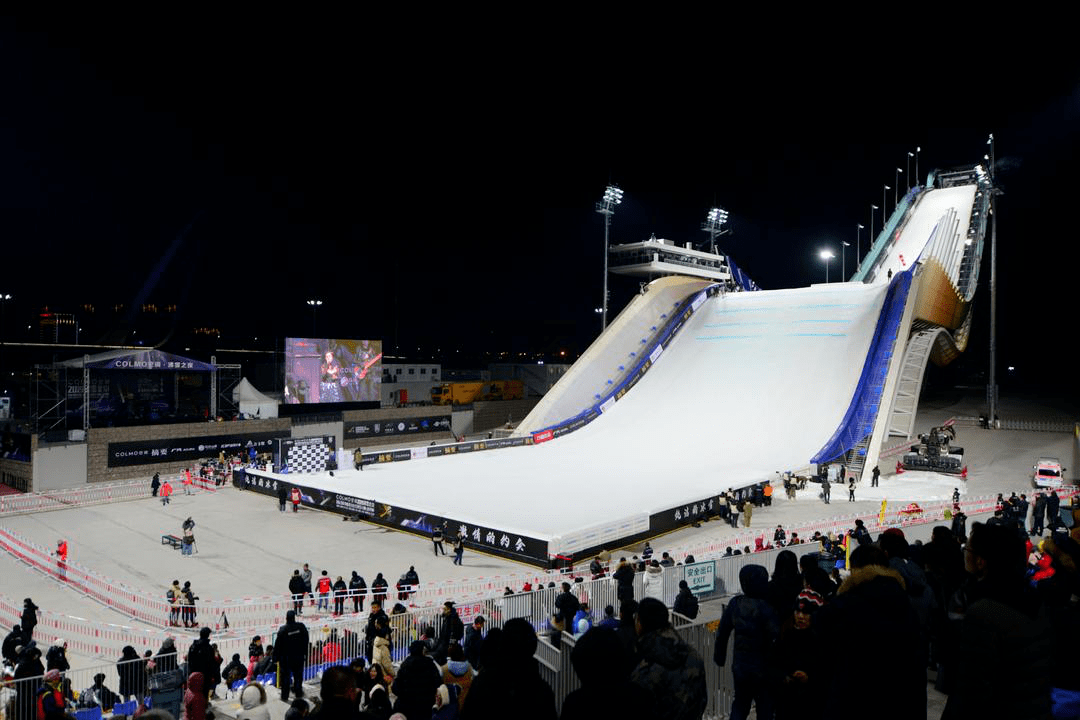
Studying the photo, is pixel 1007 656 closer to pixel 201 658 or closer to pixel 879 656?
pixel 879 656

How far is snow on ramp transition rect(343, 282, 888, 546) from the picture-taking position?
20438 millimetres

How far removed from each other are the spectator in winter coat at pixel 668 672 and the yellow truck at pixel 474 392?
38.8m

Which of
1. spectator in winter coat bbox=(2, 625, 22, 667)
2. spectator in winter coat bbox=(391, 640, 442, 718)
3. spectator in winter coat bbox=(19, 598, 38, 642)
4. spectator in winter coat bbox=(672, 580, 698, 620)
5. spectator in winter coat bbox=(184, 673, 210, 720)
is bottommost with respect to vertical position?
spectator in winter coat bbox=(19, 598, 38, 642)

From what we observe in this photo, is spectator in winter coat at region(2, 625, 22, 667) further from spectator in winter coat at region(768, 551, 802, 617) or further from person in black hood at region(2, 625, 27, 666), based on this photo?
spectator in winter coat at region(768, 551, 802, 617)

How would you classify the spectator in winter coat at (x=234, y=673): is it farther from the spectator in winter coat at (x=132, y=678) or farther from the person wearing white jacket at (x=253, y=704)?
the person wearing white jacket at (x=253, y=704)

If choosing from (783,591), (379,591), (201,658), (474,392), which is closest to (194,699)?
(201,658)

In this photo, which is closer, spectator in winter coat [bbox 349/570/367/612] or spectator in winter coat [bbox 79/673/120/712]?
spectator in winter coat [bbox 79/673/120/712]

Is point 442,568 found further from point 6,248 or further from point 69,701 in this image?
point 6,248

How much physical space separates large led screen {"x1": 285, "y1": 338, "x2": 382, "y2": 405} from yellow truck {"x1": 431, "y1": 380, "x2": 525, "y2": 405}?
18.1ft

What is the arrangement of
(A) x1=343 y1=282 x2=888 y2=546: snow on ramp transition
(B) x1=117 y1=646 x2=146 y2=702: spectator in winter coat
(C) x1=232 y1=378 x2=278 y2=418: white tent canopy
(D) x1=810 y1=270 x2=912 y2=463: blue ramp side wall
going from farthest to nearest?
(C) x1=232 y1=378 x2=278 y2=418: white tent canopy < (D) x1=810 y1=270 x2=912 y2=463: blue ramp side wall < (A) x1=343 y1=282 x2=888 y2=546: snow on ramp transition < (B) x1=117 y1=646 x2=146 y2=702: spectator in winter coat

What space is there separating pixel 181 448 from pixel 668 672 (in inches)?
1219

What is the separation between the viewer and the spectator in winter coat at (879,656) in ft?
9.91

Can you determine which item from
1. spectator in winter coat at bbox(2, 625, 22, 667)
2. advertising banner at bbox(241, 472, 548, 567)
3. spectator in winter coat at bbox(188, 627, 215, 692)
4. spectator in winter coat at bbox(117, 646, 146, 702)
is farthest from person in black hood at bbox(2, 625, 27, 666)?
advertising banner at bbox(241, 472, 548, 567)

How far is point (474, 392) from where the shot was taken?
1715 inches
